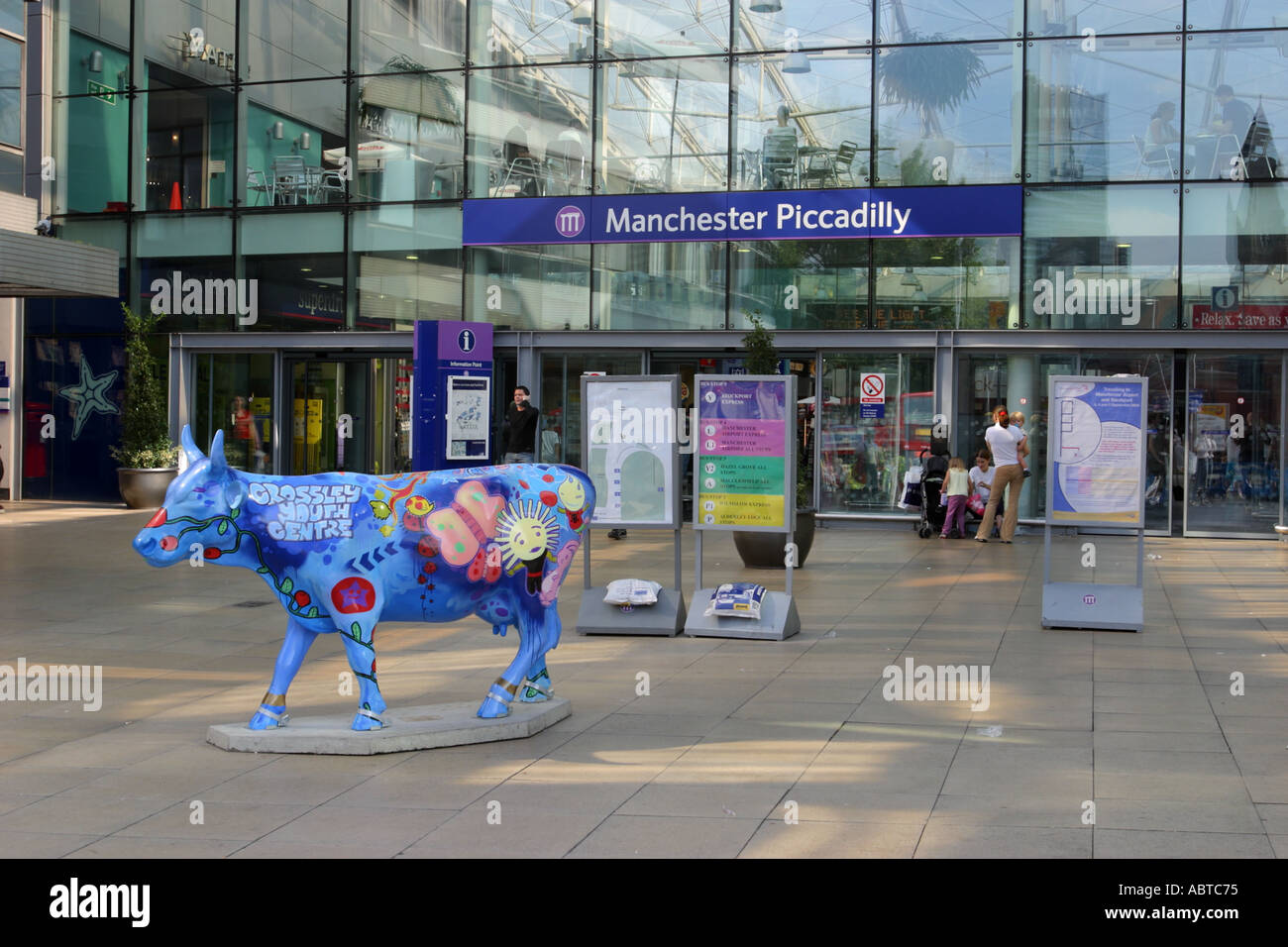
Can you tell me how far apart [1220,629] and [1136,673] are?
2.43 metres

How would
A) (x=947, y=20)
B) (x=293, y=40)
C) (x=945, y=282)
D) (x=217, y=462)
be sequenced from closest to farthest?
(x=217, y=462)
(x=945, y=282)
(x=947, y=20)
(x=293, y=40)

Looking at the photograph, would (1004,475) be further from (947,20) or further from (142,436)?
(142,436)

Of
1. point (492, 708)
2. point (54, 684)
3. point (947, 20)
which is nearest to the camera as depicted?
point (492, 708)

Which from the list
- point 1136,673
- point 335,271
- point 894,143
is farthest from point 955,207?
point 1136,673

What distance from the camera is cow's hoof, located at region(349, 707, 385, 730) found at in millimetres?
7156

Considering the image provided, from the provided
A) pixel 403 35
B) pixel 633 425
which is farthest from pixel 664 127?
pixel 633 425

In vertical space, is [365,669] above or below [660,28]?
below

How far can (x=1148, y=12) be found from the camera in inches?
789

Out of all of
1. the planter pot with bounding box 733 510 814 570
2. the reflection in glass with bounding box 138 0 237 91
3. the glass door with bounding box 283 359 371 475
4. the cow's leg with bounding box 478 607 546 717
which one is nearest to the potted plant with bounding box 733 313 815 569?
the planter pot with bounding box 733 510 814 570

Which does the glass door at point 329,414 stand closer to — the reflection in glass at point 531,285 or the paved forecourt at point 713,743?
the reflection in glass at point 531,285

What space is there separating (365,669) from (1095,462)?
285 inches

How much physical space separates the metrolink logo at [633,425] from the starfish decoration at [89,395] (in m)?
14.9

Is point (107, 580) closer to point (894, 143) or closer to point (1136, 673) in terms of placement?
point (1136, 673)

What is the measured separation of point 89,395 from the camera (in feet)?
78.6
